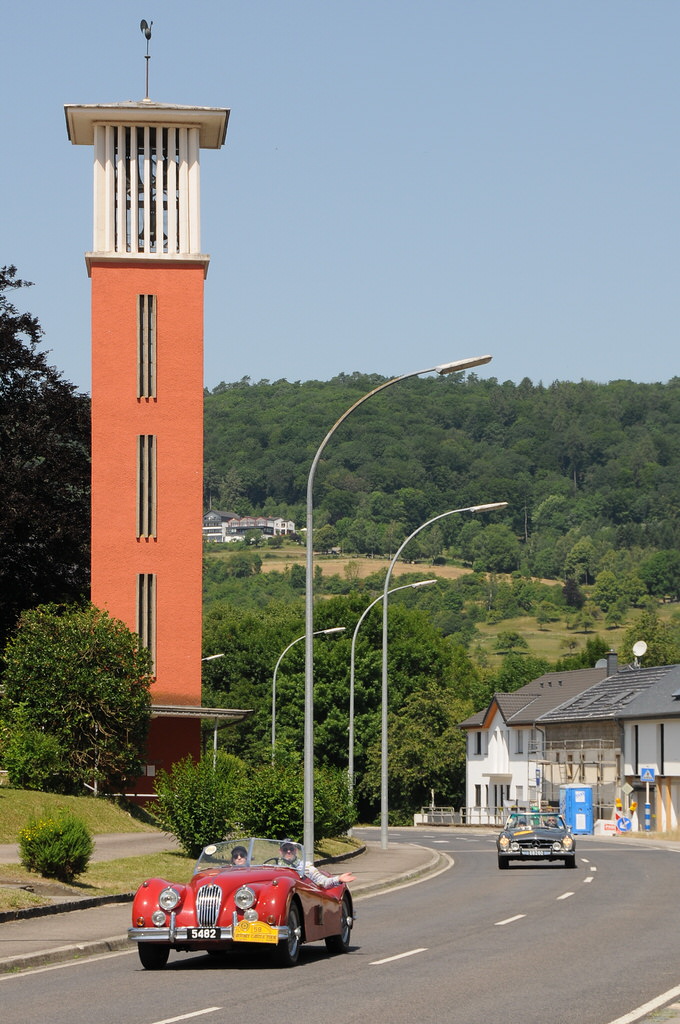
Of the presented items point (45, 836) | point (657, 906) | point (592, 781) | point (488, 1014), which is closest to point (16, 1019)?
point (488, 1014)

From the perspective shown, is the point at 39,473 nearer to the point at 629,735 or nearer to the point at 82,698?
the point at 82,698

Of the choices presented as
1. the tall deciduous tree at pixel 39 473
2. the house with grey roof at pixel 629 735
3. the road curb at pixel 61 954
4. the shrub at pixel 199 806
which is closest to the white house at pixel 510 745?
the house with grey roof at pixel 629 735

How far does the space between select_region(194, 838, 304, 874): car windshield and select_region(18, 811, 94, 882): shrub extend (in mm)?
7446

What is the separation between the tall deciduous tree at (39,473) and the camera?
5516cm

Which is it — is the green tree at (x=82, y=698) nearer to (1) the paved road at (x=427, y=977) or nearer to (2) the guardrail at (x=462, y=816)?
(1) the paved road at (x=427, y=977)

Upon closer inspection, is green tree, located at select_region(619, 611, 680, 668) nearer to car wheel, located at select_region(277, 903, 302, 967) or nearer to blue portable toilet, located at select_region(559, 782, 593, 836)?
blue portable toilet, located at select_region(559, 782, 593, 836)

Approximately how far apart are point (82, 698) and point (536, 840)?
14.9m

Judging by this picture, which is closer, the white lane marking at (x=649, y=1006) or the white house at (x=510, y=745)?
the white lane marking at (x=649, y=1006)

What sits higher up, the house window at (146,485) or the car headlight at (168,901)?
the house window at (146,485)

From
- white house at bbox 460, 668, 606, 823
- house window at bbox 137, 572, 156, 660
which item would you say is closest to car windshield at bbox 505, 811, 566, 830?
house window at bbox 137, 572, 156, 660

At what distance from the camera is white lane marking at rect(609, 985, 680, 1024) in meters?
12.2

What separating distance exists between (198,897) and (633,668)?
82.3m

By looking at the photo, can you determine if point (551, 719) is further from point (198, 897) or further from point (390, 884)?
point (198, 897)

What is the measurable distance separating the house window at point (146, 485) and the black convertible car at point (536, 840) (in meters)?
20.7
